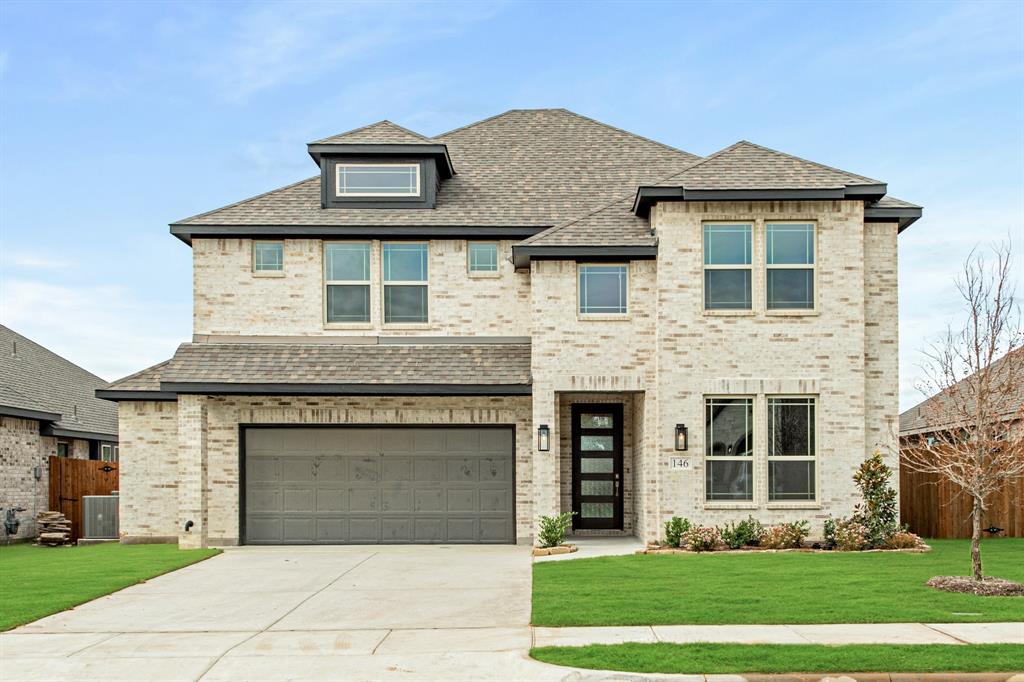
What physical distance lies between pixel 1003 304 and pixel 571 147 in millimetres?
12350

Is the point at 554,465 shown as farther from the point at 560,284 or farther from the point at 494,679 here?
the point at 494,679

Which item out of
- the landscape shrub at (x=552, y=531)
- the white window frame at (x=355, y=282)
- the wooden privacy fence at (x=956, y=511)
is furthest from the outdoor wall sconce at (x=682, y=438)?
the white window frame at (x=355, y=282)

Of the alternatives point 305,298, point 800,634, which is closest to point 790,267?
point 800,634

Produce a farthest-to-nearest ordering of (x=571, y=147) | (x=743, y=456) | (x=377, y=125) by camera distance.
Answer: (x=571, y=147) < (x=377, y=125) < (x=743, y=456)

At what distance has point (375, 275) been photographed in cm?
2025

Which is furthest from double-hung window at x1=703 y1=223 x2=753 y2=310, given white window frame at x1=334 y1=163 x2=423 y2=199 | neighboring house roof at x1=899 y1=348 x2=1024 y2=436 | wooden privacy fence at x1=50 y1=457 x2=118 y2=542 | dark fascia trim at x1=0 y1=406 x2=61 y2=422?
dark fascia trim at x1=0 y1=406 x2=61 y2=422

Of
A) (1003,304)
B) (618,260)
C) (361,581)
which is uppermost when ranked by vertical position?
(618,260)

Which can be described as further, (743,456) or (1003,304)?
(743,456)

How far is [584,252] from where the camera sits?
1823 centimetres

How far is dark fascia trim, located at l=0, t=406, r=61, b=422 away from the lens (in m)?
23.2

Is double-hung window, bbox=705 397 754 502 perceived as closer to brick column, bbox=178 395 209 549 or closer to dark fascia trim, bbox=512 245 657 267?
dark fascia trim, bbox=512 245 657 267

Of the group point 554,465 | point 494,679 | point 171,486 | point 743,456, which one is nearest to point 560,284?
point 554,465

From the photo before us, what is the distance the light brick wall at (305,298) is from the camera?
20.1 meters

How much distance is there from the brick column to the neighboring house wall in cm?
704
